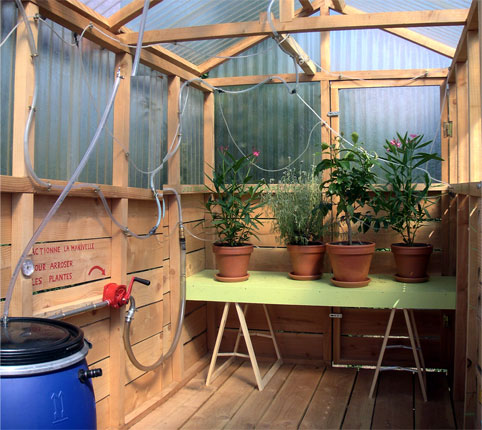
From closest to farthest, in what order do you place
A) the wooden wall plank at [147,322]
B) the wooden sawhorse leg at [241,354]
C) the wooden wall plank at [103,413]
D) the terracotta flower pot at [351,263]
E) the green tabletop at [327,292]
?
the wooden wall plank at [103,413] → the wooden wall plank at [147,322] → the green tabletop at [327,292] → the terracotta flower pot at [351,263] → the wooden sawhorse leg at [241,354]

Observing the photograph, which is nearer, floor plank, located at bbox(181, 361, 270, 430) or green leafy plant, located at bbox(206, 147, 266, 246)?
floor plank, located at bbox(181, 361, 270, 430)

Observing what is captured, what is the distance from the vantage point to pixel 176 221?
10.0 ft

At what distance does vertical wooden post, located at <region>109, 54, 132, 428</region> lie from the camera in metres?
2.43

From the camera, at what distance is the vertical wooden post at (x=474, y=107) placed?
2242 millimetres

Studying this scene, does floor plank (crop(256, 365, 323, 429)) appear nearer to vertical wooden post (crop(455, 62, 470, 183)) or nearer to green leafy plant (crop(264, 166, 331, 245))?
green leafy plant (crop(264, 166, 331, 245))

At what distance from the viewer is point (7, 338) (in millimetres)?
1445

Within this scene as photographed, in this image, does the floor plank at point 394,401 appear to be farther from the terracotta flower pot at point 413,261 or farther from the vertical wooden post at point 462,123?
Answer: the vertical wooden post at point 462,123

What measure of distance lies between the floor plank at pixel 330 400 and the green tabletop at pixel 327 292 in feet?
1.69

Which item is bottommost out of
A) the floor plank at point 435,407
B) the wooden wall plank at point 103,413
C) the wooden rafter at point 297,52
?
the floor plank at point 435,407

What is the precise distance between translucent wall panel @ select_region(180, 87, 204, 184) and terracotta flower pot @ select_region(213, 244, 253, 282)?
0.51 metres

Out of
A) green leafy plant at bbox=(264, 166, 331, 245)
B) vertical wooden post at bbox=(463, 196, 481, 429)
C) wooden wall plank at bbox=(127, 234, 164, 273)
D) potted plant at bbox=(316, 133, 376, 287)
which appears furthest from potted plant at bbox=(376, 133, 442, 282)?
wooden wall plank at bbox=(127, 234, 164, 273)

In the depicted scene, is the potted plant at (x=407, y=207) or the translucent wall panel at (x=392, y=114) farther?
the translucent wall panel at (x=392, y=114)

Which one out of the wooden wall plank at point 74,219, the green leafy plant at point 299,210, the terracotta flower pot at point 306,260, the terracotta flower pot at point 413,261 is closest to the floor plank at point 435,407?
the terracotta flower pot at point 413,261

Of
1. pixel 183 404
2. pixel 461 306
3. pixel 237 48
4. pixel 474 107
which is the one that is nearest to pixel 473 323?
pixel 461 306
